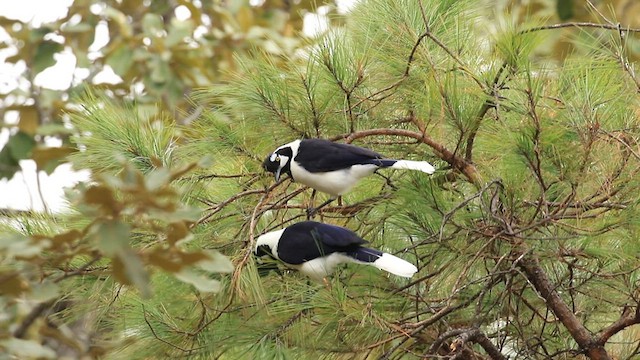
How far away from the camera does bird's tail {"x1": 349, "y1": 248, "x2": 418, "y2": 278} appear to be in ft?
4.50

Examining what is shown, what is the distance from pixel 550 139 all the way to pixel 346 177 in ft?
1.06

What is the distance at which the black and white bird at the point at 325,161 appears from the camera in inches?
57.7

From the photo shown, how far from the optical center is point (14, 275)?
875 mm

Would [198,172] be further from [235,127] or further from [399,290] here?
[399,290]

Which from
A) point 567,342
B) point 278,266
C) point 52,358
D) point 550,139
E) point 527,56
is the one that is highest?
point 527,56

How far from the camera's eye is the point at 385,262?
4.55 feet

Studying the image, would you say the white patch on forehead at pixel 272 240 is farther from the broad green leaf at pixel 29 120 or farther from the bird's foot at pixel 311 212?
the broad green leaf at pixel 29 120

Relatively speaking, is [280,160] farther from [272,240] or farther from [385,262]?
[385,262]

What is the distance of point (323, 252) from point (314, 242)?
2cm

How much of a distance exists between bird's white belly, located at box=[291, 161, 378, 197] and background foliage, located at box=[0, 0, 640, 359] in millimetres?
34

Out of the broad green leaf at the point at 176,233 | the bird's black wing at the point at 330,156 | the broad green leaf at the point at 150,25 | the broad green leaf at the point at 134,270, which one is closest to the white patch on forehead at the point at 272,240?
the bird's black wing at the point at 330,156

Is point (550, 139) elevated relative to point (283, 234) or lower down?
elevated

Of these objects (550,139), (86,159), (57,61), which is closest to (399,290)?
(550,139)

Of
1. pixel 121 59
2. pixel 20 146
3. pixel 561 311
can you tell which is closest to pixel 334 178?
pixel 561 311
